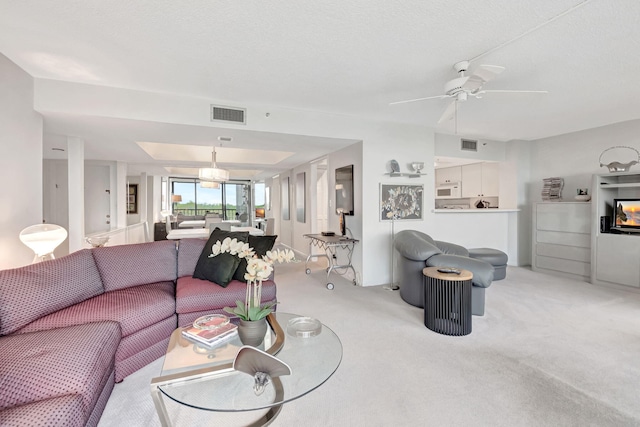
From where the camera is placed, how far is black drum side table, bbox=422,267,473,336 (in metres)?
2.79

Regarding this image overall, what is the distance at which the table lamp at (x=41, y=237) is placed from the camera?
2.41m

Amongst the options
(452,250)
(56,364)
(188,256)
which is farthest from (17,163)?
(452,250)

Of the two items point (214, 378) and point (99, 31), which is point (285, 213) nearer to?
point (99, 31)

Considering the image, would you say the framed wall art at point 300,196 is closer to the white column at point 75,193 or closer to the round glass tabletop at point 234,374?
the white column at point 75,193

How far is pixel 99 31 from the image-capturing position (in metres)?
2.20

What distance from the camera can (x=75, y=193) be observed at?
3.96 metres

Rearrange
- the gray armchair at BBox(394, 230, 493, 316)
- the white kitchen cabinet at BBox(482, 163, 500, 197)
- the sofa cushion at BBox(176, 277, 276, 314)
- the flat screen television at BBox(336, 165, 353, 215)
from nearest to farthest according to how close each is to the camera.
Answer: the sofa cushion at BBox(176, 277, 276, 314), the gray armchair at BBox(394, 230, 493, 316), the flat screen television at BBox(336, 165, 353, 215), the white kitchen cabinet at BBox(482, 163, 500, 197)

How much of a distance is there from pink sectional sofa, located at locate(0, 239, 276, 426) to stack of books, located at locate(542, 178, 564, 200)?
18.0ft

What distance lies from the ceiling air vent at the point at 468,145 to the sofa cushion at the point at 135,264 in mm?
5302

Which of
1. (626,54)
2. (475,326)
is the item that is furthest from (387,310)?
(626,54)

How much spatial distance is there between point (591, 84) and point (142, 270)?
17.1ft

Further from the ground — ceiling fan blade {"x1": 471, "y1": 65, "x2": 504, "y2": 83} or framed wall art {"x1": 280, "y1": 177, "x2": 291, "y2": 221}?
ceiling fan blade {"x1": 471, "y1": 65, "x2": 504, "y2": 83}

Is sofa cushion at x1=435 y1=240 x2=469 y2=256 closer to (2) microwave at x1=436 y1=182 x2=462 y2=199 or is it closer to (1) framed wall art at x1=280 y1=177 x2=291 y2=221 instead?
(2) microwave at x1=436 y1=182 x2=462 y2=199

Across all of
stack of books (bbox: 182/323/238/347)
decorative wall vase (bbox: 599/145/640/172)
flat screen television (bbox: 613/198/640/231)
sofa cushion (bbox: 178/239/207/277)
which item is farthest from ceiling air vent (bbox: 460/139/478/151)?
stack of books (bbox: 182/323/238/347)
